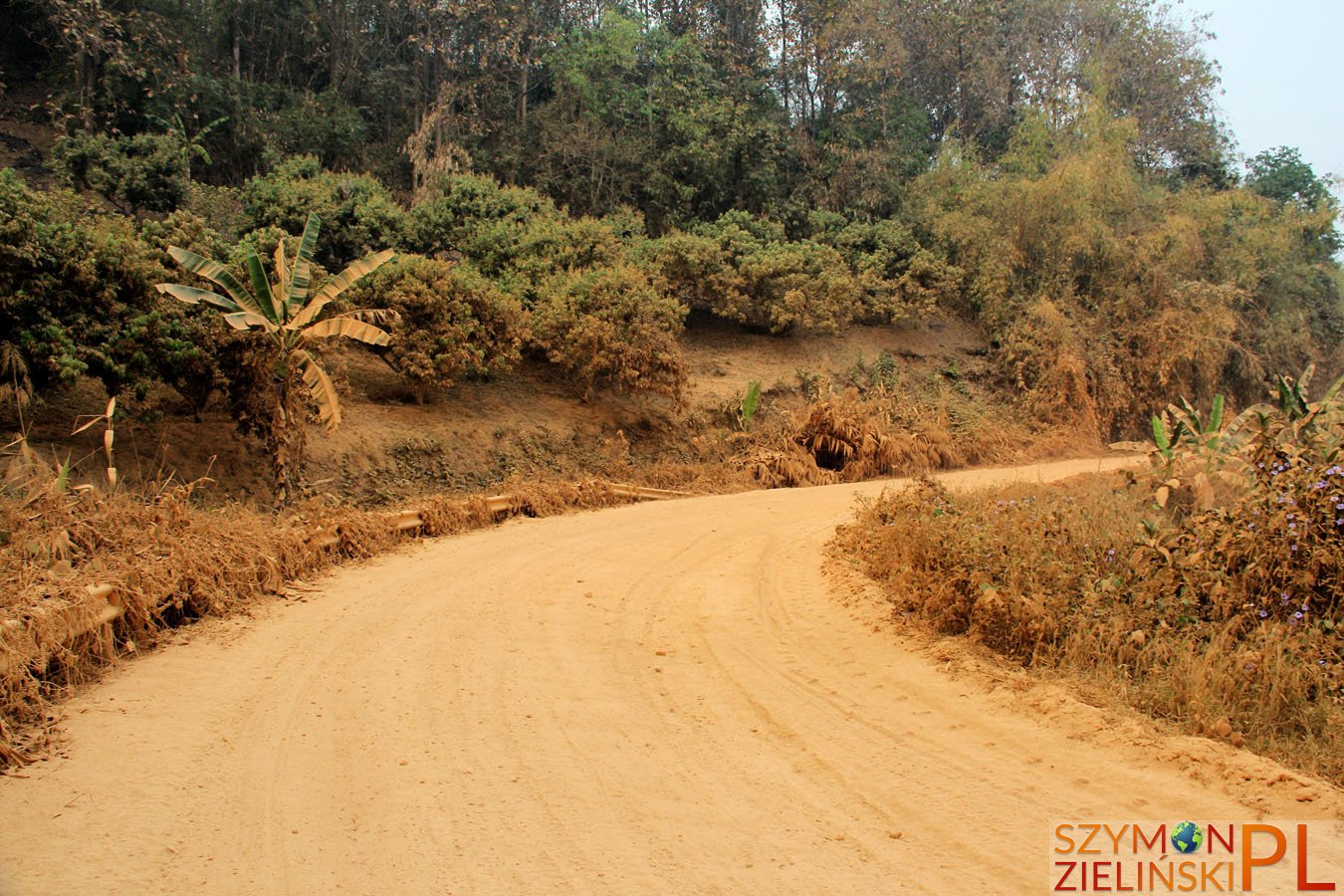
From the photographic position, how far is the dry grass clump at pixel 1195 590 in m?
5.88

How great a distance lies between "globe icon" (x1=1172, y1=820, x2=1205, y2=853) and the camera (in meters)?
4.68

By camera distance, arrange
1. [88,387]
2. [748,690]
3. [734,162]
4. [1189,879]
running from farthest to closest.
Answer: [734,162]
[88,387]
[748,690]
[1189,879]

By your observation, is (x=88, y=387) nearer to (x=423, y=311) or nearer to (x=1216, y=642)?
(x=423, y=311)

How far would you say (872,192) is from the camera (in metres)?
28.4

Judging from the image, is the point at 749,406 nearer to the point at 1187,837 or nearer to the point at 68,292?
the point at 68,292

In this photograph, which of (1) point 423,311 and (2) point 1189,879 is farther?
(1) point 423,311

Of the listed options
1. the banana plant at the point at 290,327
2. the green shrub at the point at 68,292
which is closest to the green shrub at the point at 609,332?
the banana plant at the point at 290,327

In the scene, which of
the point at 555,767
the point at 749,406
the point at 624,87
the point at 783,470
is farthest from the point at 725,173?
the point at 555,767

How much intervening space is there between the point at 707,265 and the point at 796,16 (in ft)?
43.3

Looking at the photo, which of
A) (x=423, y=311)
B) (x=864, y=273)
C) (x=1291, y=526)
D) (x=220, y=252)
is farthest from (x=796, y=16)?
(x=1291, y=526)

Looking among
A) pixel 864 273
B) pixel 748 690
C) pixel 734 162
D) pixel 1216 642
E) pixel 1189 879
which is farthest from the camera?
pixel 734 162

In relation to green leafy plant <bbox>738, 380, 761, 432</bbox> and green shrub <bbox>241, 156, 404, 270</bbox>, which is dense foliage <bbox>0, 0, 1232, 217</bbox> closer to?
green shrub <bbox>241, 156, 404, 270</bbox>

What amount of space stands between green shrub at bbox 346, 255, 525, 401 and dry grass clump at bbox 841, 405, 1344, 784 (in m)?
9.32

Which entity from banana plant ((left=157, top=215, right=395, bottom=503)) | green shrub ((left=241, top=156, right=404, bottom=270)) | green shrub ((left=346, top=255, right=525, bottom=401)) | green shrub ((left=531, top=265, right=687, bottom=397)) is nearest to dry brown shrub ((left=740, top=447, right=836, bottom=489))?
green shrub ((left=531, top=265, right=687, bottom=397))
